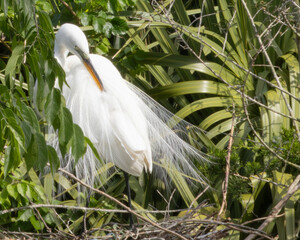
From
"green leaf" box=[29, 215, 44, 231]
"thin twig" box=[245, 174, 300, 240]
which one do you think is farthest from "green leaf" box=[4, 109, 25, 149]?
"green leaf" box=[29, 215, 44, 231]

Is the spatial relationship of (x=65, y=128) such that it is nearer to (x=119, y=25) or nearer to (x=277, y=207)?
(x=277, y=207)

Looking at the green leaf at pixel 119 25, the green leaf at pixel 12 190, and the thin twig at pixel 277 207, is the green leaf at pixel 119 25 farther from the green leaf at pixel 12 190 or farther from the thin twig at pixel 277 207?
the thin twig at pixel 277 207

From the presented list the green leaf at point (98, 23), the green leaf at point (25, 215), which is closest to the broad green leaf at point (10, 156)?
the green leaf at point (25, 215)

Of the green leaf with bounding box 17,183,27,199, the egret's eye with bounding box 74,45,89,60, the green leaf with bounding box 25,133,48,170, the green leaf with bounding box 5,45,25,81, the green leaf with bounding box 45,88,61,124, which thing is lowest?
the green leaf with bounding box 17,183,27,199

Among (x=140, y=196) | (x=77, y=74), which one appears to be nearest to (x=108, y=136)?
(x=77, y=74)

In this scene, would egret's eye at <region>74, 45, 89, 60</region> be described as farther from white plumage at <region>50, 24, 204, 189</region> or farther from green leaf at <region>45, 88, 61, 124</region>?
green leaf at <region>45, 88, 61, 124</region>

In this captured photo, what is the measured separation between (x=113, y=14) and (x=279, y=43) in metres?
1.20

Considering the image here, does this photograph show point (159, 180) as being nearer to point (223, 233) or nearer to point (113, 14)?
point (113, 14)

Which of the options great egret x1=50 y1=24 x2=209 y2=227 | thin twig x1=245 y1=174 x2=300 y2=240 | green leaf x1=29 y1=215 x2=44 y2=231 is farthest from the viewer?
green leaf x1=29 y1=215 x2=44 y2=231

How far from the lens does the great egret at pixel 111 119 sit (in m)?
2.90

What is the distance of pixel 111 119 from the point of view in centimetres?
292

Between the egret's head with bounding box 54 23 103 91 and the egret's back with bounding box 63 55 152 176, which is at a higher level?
the egret's head with bounding box 54 23 103 91

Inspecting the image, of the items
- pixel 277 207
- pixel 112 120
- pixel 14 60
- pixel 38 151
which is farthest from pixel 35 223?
pixel 14 60

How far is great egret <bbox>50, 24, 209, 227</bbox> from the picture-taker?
2900 millimetres
